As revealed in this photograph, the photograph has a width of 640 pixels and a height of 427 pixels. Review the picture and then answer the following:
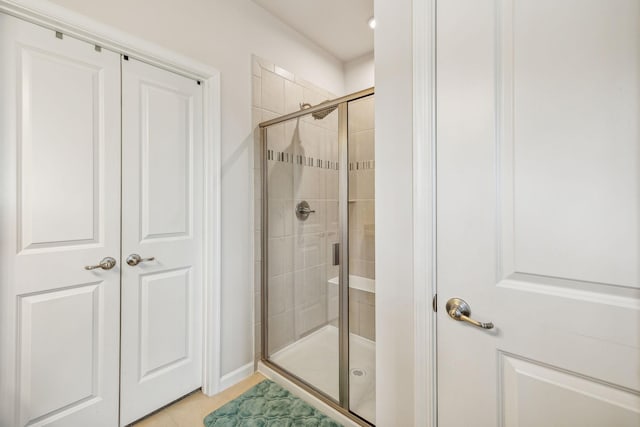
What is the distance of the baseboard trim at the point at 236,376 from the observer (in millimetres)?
1802

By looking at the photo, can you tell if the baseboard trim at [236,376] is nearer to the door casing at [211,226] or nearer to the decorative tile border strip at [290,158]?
the door casing at [211,226]

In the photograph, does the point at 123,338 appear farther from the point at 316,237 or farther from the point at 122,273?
the point at 316,237

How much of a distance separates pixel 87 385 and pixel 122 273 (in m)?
0.56

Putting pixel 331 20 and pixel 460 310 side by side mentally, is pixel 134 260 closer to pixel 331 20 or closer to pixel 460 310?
pixel 460 310

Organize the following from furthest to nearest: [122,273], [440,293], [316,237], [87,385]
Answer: [316,237], [122,273], [87,385], [440,293]

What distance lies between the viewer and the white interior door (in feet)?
2.07

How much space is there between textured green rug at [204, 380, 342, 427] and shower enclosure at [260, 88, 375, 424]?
116mm

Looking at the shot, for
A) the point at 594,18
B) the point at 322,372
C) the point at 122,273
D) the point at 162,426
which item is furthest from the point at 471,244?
the point at 162,426

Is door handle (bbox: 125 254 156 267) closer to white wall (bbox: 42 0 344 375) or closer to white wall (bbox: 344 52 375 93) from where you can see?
white wall (bbox: 42 0 344 375)

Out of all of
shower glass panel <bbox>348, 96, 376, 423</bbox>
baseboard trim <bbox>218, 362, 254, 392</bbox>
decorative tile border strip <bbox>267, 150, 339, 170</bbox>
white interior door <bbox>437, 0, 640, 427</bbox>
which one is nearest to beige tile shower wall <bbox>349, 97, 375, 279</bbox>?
shower glass panel <bbox>348, 96, 376, 423</bbox>

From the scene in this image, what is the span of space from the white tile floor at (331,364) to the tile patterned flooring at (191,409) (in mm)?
350

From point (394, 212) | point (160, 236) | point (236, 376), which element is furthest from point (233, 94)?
point (236, 376)

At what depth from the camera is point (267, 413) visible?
1.58 meters

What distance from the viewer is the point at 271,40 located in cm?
211
